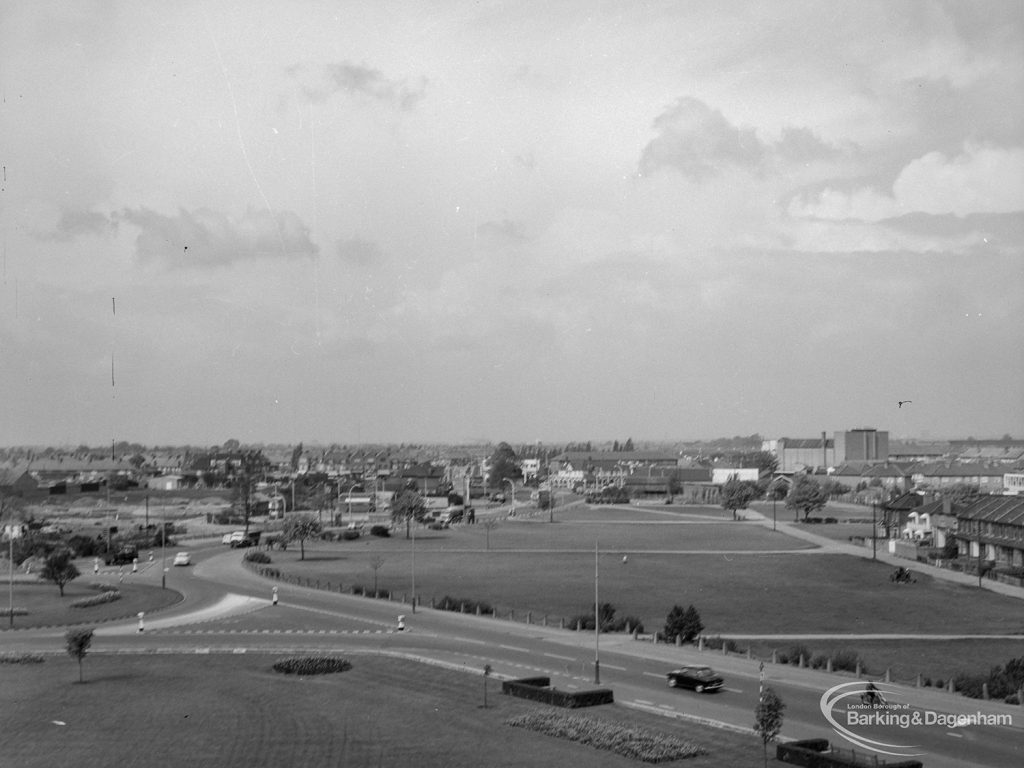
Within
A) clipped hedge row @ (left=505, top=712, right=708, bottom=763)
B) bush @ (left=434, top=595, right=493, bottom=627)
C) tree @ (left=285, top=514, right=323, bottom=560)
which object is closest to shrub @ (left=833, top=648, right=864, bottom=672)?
clipped hedge row @ (left=505, top=712, right=708, bottom=763)

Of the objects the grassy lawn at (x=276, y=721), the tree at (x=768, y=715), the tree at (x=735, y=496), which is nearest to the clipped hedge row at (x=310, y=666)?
the grassy lawn at (x=276, y=721)

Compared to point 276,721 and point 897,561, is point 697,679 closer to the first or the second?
point 276,721

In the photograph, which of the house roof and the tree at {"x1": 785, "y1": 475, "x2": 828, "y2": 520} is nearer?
the house roof

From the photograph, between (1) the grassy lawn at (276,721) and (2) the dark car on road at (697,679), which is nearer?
(1) the grassy lawn at (276,721)

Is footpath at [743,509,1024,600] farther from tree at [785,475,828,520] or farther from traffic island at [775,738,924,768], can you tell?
traffic island at [775,738,924,768]

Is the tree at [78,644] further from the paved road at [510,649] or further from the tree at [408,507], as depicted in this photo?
the tree at [408,507]

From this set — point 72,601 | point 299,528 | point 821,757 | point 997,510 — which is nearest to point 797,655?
point 821,757
